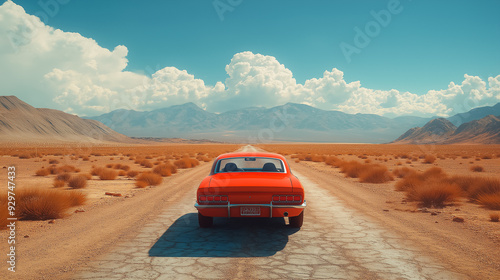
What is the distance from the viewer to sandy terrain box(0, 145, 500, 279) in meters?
4.48

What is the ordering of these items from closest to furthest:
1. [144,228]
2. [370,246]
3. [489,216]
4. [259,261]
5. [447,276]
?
[447,276]
[259,261]
[370,246]
[144,228]
[489,216]

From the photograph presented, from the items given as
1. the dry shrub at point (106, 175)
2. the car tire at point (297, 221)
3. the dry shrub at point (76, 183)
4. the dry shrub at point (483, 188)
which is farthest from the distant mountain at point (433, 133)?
the car tire at point (297, 221)

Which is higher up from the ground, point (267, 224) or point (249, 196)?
point (249, 196)

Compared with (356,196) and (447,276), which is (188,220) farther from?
(356,196)

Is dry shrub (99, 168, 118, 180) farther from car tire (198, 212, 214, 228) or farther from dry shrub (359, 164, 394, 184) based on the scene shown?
dry shrub (359, 164, 394, 184)

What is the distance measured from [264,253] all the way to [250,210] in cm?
87

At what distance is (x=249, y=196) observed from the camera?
5855 millimetres

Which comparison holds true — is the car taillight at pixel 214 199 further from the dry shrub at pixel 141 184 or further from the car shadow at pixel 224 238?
the dry shrub at pixel 141 184

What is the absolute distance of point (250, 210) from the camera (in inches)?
232

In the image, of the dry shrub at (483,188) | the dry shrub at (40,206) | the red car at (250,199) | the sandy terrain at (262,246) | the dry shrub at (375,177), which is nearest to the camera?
the sandy terrain at (262,246)

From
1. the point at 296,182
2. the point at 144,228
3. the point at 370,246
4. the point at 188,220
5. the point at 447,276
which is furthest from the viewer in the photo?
the point at 188,220

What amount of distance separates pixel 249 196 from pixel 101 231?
3.26m

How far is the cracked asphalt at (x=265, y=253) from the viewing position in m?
4.38

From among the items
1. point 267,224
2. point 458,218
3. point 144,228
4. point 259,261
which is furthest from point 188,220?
point 458,218
